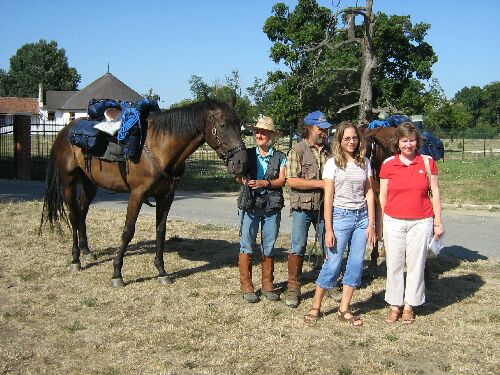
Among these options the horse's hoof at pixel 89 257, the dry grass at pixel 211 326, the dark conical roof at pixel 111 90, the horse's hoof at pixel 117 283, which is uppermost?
the dark conical roof at pixel 111 90

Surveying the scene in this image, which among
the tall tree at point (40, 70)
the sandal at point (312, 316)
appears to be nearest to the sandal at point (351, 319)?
the sandal at point (312, 316)

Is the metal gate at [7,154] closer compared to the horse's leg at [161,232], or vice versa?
the horse's leg at [161,232]

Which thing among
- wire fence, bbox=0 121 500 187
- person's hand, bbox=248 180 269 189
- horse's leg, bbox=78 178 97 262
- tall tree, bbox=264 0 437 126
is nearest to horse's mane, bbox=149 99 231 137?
person's hand, bbox=248 180 269 189

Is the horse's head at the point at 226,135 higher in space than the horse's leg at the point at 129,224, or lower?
higher

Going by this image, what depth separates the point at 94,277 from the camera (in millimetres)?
6852

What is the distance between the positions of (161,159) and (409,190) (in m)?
2.80

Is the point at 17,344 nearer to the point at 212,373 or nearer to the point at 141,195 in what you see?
the point at 212,373

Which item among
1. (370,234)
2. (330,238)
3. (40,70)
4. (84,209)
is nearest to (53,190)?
(84,209)

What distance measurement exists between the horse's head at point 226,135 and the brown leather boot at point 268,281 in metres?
1.08

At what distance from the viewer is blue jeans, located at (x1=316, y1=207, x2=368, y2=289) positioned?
16.5 feet

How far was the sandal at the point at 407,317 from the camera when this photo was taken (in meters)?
5.21

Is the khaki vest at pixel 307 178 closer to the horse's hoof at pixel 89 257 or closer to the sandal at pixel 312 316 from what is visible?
the sandal at pixel 312 316

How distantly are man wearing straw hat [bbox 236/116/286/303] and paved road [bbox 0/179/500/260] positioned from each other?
379 cm

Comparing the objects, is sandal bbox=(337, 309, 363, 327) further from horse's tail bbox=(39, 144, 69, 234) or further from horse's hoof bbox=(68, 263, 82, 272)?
horse's tail bbox=(39, 144, 69, 234)
